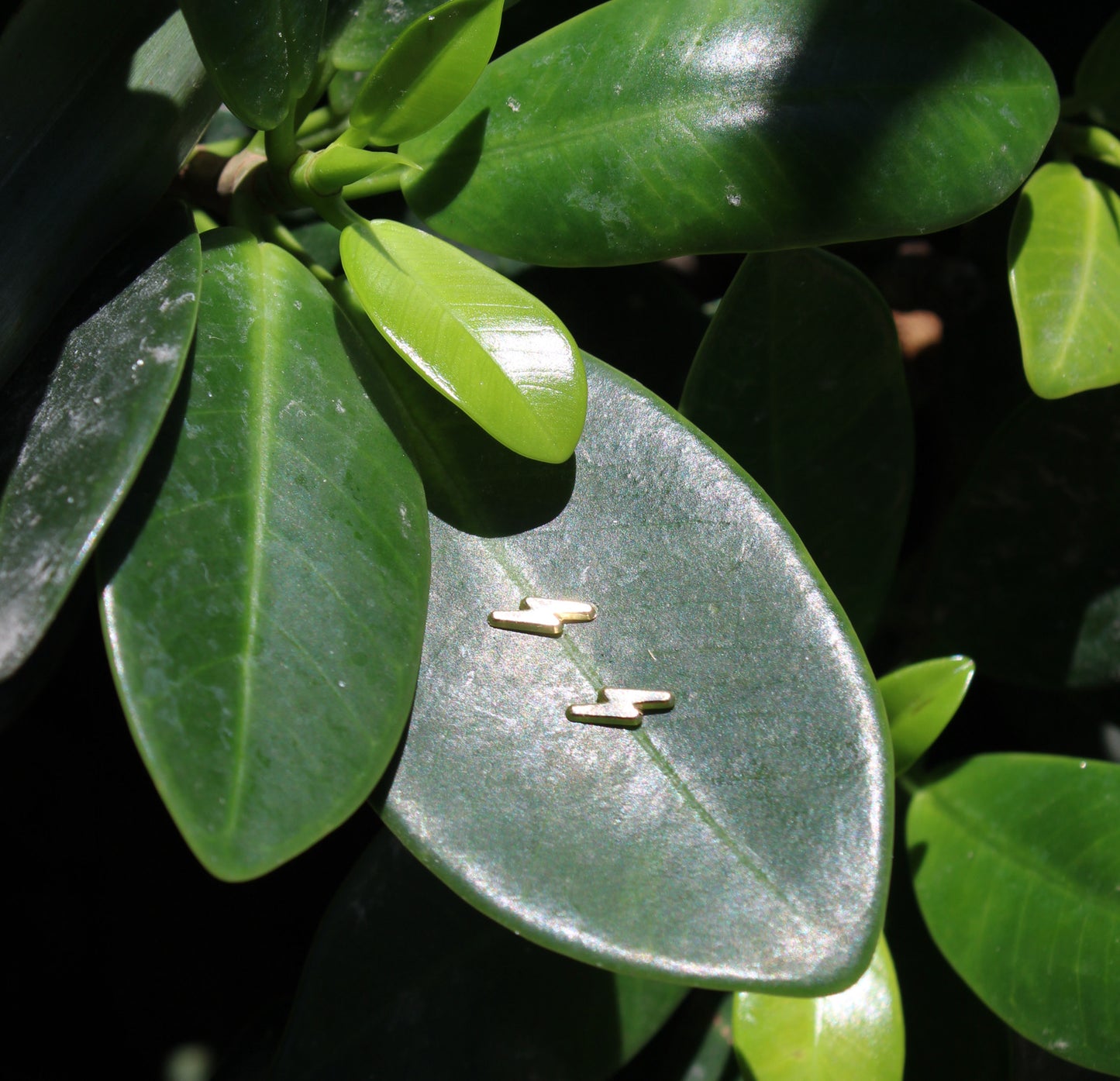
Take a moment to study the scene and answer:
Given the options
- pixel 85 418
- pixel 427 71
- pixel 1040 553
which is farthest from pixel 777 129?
pixel 1040 553

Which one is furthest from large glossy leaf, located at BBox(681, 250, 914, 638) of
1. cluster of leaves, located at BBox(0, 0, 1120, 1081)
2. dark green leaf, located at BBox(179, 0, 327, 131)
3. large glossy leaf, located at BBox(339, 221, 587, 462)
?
dark green leaf, located at BBox(179, 0, 327, 131)

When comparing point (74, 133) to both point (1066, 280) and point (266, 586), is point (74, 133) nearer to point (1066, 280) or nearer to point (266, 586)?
point (266, 586)

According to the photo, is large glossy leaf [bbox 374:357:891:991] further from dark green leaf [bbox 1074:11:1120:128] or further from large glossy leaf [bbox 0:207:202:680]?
dark green leaf [bbox 1074:11:1120:128]

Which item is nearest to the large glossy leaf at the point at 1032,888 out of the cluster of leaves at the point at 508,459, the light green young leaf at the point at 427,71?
the cluster of leaves at the point at 508,459

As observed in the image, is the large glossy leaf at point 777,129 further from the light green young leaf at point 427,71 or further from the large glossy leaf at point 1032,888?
the large glossy leaf at point 1032,888

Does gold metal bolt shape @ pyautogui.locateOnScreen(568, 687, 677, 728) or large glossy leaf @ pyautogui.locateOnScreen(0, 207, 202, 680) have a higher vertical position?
large glossy leaf @ pyautogui.locateOnScreen(0, 207, 202, 680)

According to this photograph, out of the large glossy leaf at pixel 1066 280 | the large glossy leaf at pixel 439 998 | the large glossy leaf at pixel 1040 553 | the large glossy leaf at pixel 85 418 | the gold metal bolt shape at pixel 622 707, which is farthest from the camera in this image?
the large glossy leaf at pixel 1040 553

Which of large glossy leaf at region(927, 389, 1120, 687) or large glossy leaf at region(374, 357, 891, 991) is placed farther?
large glossy leaf at region(927, 389, 1120, 687)
